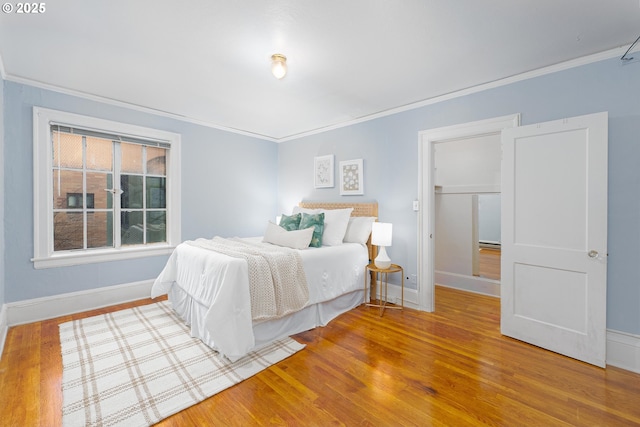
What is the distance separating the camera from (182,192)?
405cm

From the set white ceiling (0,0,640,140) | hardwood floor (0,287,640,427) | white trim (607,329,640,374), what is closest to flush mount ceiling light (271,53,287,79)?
white ceiling (0,0,640,140)

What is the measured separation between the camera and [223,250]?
107 inches

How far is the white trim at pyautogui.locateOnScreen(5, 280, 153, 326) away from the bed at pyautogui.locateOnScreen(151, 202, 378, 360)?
Answer: 57cm

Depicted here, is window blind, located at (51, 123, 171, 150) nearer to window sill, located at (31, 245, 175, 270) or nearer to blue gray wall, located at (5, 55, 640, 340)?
blue gray wall, located at (5, 55, 640, 340)

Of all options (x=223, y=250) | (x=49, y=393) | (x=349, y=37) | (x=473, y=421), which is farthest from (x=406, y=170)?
(x=49, y=393)

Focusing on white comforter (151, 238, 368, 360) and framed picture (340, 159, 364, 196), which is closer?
white comforter (151, 238, 368, 360)

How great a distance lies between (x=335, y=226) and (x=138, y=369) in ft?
7.92

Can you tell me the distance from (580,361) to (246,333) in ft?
9.05

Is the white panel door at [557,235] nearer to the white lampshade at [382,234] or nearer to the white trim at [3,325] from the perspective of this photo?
the white lampshade at [382,234]

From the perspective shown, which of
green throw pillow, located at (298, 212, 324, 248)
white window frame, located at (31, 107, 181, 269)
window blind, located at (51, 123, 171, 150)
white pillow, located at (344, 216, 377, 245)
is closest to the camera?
white window frame, located at (31, 107, 181, 269)

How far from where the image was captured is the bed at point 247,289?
2.20m

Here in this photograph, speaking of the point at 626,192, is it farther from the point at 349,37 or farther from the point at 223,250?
the point at 223,250

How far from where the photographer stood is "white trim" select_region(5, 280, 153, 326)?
2881 mm

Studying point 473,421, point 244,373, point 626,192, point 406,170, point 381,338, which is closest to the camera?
point 473,421
